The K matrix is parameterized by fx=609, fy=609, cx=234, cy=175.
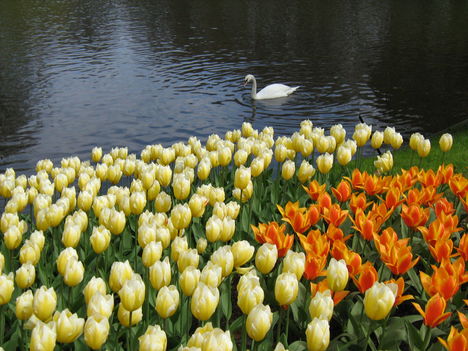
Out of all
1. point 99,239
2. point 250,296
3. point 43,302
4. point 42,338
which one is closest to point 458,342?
point 250,296

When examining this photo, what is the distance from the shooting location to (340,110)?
1530 cm

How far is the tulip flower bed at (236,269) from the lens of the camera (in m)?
2.86

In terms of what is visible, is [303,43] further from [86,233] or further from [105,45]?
[86,233]

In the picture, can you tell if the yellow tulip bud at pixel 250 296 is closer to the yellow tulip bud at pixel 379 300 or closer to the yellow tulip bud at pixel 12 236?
the yellow tulip bud at pixel 379 300

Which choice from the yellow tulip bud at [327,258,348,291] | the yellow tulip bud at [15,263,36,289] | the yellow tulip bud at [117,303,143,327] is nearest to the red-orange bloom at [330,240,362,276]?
Answer: the yellow tulip bud at [327,258,348,291]

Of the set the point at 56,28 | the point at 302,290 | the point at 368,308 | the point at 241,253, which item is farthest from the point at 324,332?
the point at 56,28

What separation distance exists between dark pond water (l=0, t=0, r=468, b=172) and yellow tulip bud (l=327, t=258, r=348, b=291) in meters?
9.39

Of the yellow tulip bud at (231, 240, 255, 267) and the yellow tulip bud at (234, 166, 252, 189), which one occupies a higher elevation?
the yellow tulip bud at (231, 240, 255, 267)

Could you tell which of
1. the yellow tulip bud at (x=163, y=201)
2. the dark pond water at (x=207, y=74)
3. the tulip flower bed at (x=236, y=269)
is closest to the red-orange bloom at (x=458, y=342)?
the tulip flower bed at (x=236, y=269)

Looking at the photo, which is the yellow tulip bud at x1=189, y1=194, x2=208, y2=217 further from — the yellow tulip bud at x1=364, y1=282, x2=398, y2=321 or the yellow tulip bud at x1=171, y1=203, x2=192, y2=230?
the yellow tulip bud at x1=364, y1=282, x2=398, y2=321

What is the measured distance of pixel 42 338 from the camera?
258 cm

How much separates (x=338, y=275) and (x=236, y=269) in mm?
842

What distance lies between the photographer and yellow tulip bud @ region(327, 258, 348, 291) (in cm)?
319

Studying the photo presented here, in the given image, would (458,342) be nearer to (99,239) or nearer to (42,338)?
(42,338)
